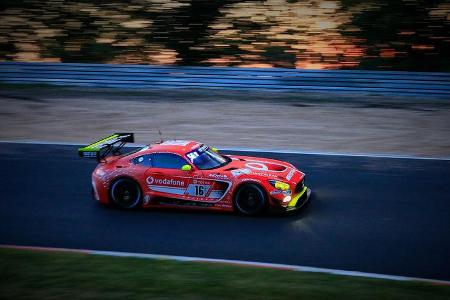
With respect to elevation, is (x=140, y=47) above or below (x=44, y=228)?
above

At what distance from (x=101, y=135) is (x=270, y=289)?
10365mm

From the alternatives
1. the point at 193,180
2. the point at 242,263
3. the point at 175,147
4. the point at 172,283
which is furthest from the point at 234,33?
the point at 172,283

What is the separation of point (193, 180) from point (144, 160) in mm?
1018

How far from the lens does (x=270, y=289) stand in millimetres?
6699

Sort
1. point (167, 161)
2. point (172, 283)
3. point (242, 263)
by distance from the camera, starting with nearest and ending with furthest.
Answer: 1. point (172, 283)
2. point (242, 263)
3. point (167, 161)

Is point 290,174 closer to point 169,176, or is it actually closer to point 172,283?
point 169,176

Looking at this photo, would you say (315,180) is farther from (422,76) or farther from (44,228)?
(422,76)

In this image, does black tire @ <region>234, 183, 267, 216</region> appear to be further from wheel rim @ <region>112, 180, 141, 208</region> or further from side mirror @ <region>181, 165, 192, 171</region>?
wheel rim @ <region>112, 180, 141, 208</region>

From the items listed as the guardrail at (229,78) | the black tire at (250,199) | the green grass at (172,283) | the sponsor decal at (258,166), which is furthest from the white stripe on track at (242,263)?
the guardrail at (229,78)

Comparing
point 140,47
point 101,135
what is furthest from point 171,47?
point 101,135

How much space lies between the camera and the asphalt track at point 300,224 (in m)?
8.28

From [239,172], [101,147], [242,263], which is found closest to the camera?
[242,263]

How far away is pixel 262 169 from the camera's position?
10.1 metres

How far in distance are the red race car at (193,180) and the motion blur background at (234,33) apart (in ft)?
40.3
